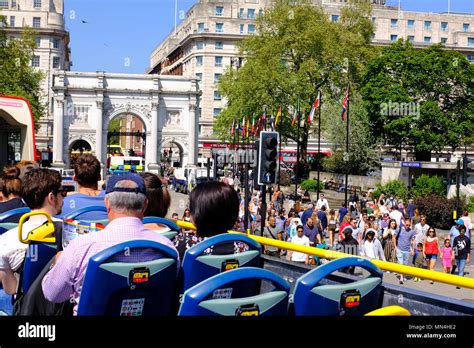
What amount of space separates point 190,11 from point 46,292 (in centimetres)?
10322

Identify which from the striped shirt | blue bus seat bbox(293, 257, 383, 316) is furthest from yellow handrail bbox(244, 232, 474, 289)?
the striped shirt

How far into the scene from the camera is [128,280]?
3506 mm

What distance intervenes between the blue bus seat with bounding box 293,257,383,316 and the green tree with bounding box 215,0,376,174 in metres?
55.7

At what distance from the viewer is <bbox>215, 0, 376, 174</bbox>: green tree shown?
197 feet

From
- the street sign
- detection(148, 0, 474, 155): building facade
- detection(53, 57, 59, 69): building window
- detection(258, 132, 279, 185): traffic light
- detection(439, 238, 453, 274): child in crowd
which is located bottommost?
detection(439, 238, 453, 274): child in crowd

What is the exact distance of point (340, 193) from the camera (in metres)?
53.6

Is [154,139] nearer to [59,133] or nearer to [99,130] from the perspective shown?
[99,130]

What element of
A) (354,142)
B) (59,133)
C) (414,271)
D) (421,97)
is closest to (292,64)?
(354,142)

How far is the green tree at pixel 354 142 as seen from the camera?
57938 mm

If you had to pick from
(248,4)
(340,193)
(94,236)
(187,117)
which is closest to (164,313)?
(94,236)

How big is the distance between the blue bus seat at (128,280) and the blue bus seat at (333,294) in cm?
70

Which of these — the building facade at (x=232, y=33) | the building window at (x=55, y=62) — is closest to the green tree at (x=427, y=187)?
the building facade at (x=232, y=33)

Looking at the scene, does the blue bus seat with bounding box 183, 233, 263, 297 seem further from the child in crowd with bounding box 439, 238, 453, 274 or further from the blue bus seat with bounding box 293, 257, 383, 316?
the child in crowd with bounding box 439, 238, 453, 274

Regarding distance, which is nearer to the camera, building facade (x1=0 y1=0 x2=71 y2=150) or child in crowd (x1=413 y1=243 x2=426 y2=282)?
child in crowd (x1=413 y1=243 x2=426 y2=282)
